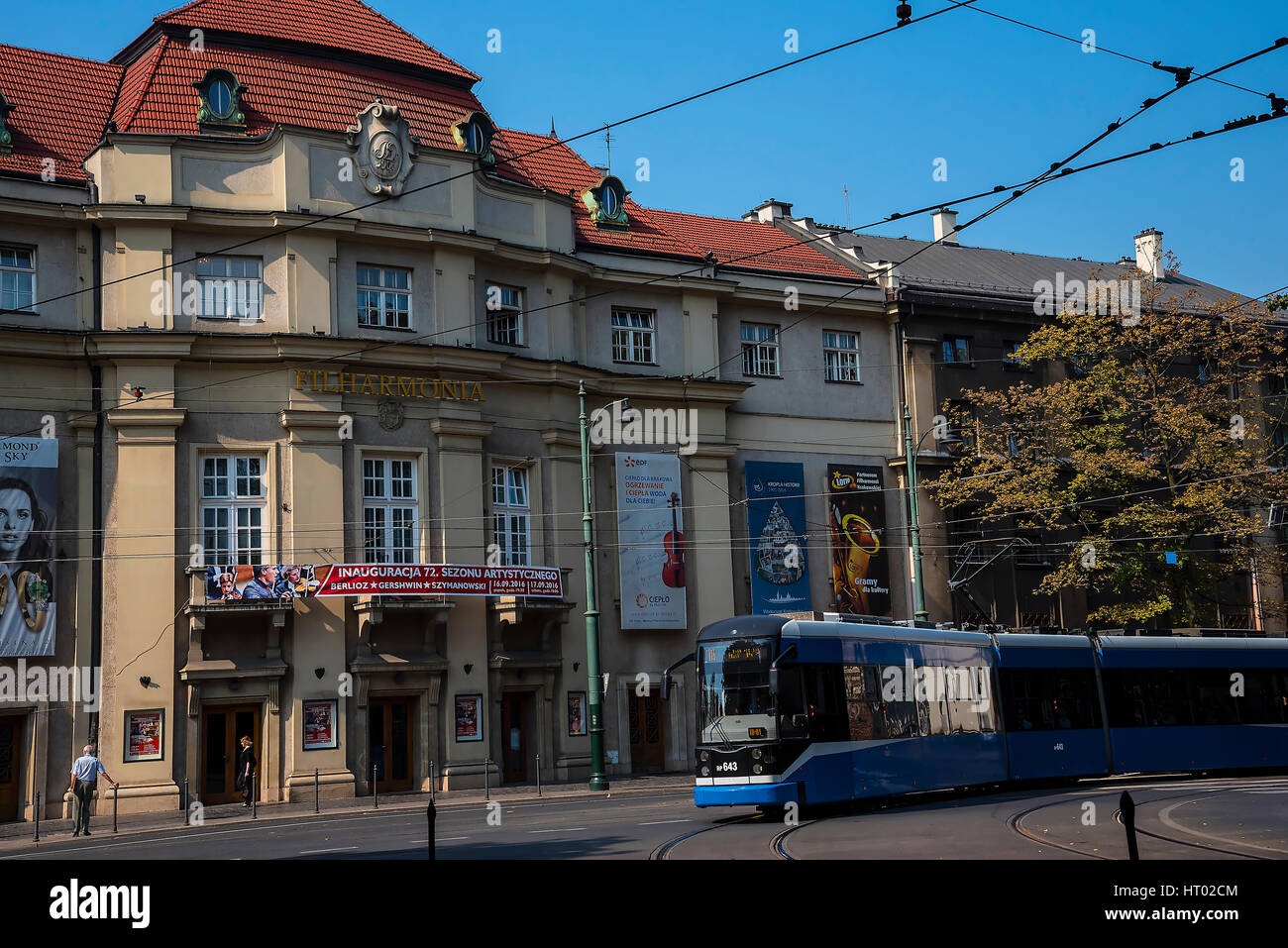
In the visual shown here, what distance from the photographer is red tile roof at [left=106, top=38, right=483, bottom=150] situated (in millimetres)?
33125

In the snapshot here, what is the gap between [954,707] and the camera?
25.1 meters

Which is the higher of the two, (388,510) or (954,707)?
(388,510)

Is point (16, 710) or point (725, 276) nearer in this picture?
point (16, 710)

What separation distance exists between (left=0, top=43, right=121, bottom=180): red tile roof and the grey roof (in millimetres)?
22062

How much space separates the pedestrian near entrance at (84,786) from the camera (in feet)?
83.5

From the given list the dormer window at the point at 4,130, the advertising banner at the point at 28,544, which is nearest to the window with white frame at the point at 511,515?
the advertising banner at the point at 28,544

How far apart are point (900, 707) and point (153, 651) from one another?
54.9 ft

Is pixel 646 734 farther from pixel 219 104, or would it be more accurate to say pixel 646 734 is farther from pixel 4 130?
pixel 4 130

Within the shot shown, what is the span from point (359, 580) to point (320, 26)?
15.7 metres

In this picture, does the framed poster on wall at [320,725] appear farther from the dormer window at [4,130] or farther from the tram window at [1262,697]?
the tram window at [1262,697]

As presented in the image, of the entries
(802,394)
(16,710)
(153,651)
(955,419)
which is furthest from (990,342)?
(16,710)

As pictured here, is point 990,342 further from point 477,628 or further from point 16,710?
point 16,710

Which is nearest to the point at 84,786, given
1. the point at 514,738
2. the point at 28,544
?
the point at 28,544

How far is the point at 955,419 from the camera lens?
4353 cm
